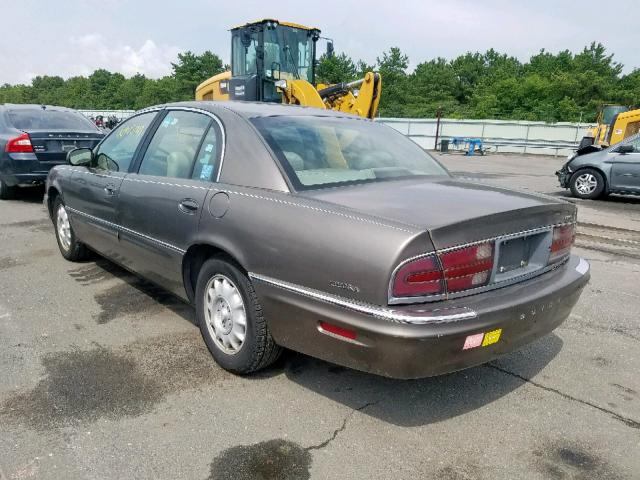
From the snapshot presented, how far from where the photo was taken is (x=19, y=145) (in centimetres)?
832

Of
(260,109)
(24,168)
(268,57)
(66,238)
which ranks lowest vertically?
(66,238)

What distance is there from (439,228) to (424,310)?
36 centimetres

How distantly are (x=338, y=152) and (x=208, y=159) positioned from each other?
0.81m

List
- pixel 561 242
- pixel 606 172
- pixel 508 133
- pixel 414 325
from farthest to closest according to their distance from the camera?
pixel 508 133
pixel 606 172
pixel 561 242
pixel 414 325

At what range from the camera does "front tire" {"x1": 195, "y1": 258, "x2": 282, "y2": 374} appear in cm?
288

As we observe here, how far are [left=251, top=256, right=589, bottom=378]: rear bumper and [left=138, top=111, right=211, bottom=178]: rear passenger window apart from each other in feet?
3.91

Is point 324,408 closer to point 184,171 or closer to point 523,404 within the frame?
point 523,404

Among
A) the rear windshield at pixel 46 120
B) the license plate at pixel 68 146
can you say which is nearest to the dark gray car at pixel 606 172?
the rear windshield at pixel 46 120

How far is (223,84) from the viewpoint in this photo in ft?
46.4

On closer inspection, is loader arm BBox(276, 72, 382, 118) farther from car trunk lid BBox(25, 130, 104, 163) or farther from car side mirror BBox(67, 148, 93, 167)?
car side mirror BBox(67, 148, 93, 167)

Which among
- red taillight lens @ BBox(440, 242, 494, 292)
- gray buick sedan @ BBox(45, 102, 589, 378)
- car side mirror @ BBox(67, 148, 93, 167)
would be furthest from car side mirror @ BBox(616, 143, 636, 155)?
car side mirror @ BBox(67, 148, 93, 167)

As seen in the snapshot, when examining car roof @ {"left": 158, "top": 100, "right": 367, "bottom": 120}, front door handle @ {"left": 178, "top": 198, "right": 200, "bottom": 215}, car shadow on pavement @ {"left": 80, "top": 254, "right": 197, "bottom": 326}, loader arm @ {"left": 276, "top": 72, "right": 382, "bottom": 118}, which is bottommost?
car shadow on pavement @ {"left": 80, "top": 254, "right": 197, "bottom": 326}

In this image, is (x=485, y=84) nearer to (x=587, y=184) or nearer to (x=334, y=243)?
(x=587, y=184)

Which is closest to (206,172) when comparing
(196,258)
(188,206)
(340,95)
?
(188,206)
